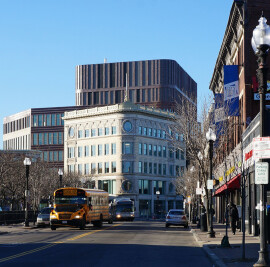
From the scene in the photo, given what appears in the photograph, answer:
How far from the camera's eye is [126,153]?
118 m

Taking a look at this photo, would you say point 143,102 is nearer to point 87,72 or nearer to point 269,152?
point 87,72

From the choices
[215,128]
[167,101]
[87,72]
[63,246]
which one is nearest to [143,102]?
[167,101]

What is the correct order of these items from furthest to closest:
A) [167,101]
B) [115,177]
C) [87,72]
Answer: [87,72] < [167,101] < [115,177]

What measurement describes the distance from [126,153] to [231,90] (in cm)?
7430

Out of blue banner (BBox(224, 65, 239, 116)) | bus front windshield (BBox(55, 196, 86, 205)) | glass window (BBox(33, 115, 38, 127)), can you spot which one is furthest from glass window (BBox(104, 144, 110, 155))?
bus front windshield (BBox(55, 196, 86, 205))

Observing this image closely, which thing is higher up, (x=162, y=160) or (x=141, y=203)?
(x=162, y=160)

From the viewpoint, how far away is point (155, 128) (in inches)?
4813

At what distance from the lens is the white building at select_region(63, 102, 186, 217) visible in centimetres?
11812

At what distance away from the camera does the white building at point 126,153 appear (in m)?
118

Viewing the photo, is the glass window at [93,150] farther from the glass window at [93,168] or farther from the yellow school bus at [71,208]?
the yellow school bus at [71,208]

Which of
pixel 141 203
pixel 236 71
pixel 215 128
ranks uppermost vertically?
pixel 236 71

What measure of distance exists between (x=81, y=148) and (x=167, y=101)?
85.5 feet

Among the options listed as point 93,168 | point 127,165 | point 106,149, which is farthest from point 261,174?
point 93,168

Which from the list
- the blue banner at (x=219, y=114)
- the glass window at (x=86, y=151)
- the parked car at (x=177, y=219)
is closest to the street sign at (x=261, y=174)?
the blue banner at (x=219, y=114)
